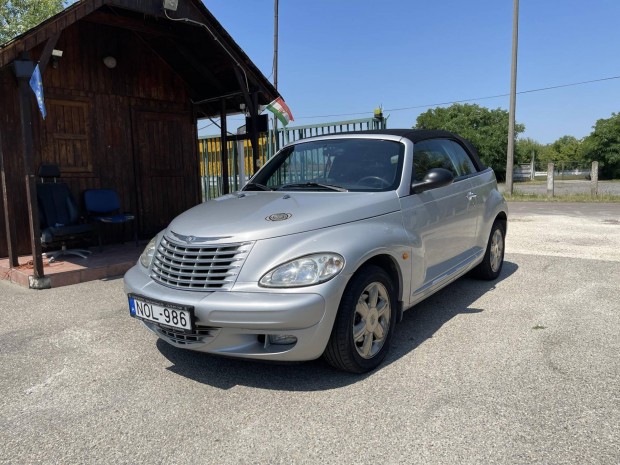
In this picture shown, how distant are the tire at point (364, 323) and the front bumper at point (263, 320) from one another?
114 mm

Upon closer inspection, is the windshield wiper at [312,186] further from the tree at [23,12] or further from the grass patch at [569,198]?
the tree at [23,12]

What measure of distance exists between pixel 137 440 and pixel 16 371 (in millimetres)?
1542

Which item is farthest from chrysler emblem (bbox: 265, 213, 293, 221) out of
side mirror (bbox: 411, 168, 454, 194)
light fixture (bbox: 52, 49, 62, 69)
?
light fixture (bbox: 52, 49, 62, 69)

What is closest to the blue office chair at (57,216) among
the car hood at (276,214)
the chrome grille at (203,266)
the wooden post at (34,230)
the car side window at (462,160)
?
the wooden post at (34,230)

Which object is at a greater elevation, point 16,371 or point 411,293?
point 411,293

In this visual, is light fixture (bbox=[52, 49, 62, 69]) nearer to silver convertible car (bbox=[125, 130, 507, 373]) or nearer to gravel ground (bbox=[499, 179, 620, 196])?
silver convertible car (bbox=[125, 130, 507, 373])

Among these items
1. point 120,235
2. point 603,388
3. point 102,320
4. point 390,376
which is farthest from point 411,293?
point 120,235

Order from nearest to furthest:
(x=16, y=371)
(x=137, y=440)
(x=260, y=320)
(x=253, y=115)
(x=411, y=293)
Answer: (x=137, y=440)
(x=260, y=320)
(x=16, y=371)
(x=411, y=293)
(x=253, y=115)

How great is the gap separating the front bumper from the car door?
1.12 m

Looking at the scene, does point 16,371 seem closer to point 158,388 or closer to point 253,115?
point 158,388

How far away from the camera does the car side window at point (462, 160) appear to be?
5.04 meters

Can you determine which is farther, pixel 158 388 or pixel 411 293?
pixel 411 293

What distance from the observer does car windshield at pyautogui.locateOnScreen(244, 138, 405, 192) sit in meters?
3.90

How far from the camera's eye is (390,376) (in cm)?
316
